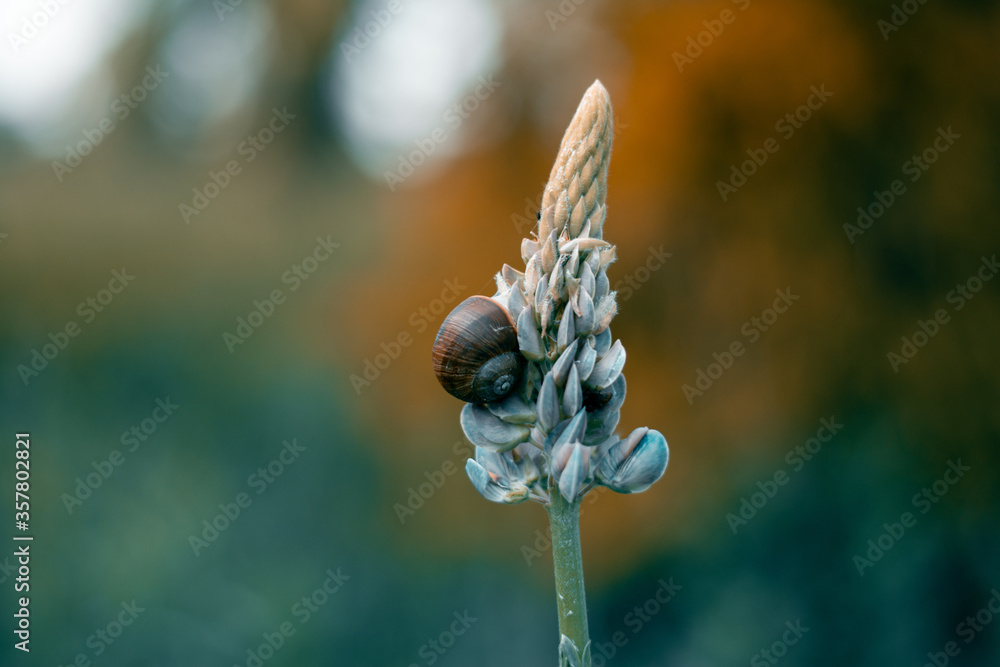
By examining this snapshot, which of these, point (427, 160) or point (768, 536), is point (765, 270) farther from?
point (427, 160)

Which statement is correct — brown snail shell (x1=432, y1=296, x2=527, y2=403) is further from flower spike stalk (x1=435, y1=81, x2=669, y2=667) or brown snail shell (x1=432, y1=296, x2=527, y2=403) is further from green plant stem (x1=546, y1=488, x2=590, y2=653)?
green plant stem (x1=546, y1=488, x2=590, y2=653)

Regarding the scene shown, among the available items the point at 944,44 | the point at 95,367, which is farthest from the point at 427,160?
the point at 944,44

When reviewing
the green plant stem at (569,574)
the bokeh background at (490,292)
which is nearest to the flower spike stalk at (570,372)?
the green plant stem at (569,574)

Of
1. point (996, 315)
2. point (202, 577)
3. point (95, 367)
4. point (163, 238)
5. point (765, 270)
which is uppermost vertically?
point (996, 315)

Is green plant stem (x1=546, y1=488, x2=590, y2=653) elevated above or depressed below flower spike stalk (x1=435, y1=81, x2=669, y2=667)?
below

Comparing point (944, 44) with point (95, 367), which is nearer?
point (944, 44)

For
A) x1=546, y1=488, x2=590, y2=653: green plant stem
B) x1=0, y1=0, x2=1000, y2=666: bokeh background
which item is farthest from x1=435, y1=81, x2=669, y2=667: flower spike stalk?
x1=0, y1=0, x2=1000, y2=666: bokeh background
